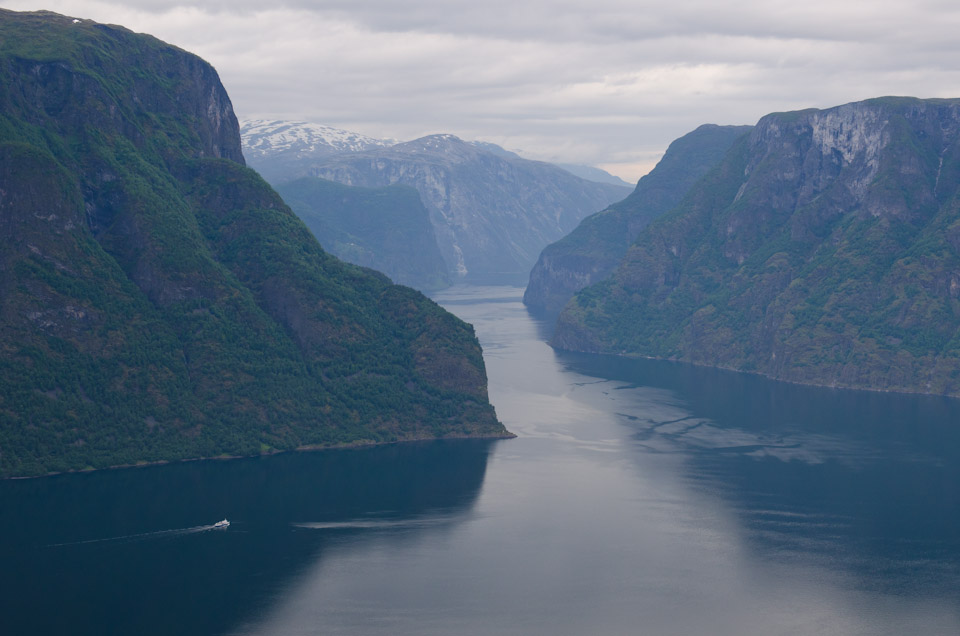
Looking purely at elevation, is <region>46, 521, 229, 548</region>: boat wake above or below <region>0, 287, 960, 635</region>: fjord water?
above

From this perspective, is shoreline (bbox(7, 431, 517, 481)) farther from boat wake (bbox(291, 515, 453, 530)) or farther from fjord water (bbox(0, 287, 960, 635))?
boat wake (bbox(291, 515, 453, 530))

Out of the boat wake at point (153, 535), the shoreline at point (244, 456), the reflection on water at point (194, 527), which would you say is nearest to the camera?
the reflection on water at point (194, 527)

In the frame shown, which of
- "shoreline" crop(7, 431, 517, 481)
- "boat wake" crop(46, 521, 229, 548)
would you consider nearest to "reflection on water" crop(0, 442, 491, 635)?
"boat wake" crop(46, 521, 229, 548)

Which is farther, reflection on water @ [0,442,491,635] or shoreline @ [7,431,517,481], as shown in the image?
shoreline @ [7,431,517,481]

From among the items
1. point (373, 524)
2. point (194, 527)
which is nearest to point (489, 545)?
point (373, 524)

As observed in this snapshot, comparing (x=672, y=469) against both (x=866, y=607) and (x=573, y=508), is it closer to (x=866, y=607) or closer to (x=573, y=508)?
(x=573, y=508)

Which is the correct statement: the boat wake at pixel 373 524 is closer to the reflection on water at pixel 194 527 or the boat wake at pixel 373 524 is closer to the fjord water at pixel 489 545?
the reflection on water at pixel 194 527

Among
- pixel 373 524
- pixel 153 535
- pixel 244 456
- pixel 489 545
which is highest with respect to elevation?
pixel 244 456

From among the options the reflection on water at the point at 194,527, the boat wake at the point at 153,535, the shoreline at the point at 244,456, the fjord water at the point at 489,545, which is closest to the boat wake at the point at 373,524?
the reflection on water at the point at 194,527

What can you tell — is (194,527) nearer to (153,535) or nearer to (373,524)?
(153,535)

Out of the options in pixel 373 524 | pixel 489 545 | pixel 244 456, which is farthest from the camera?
pixel 244 456
